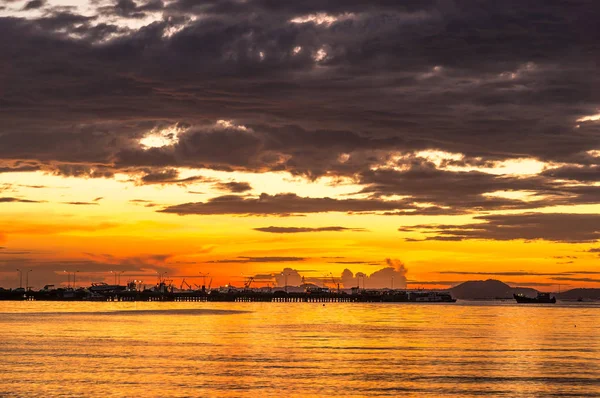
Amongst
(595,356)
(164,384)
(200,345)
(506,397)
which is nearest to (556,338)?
(595,356)

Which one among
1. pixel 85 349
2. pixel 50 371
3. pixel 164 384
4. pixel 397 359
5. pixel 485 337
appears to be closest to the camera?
pixel 164 384

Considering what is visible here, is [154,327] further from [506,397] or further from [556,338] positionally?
[506,397]

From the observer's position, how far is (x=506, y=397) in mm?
73500

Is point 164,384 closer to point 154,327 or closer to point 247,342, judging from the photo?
point 247,342

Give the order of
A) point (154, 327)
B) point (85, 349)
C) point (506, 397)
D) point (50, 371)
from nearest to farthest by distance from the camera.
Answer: point (506, 397) → point (50, 371) → point (85, 349) → point (154, 327)

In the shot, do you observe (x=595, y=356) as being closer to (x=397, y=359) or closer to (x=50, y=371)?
(x=397, y=359)

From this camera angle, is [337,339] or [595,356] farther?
[337,339]

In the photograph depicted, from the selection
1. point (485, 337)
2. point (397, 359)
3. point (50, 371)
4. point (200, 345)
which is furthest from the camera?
point (485, 337)

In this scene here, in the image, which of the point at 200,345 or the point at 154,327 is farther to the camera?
the point at 154,327

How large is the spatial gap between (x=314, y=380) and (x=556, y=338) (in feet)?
247

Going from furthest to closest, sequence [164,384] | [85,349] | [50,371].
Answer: [85,349] → [50,371] → [164,384]

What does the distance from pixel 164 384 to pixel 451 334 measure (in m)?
87.0

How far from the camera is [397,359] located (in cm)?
10288

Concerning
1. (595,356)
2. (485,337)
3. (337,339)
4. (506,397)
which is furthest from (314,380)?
(485,337)
